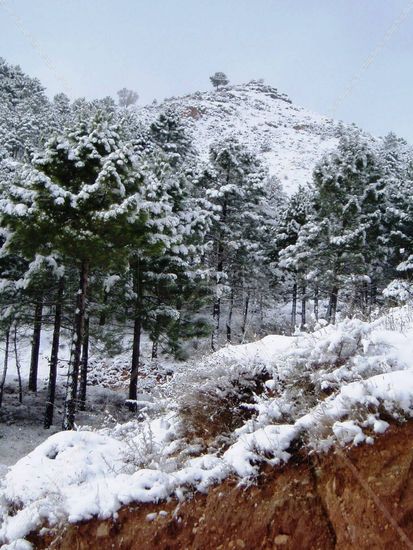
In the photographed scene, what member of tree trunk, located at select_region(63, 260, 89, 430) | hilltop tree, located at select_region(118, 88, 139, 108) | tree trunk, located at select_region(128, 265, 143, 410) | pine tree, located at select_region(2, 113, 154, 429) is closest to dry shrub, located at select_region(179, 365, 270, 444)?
pine tree, located at select_region(2, 113, 154, 429)

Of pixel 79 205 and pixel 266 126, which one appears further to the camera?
pixel 266 126

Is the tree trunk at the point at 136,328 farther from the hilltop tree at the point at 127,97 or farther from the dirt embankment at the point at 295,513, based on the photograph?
the hilltop tree at the point at 127,97

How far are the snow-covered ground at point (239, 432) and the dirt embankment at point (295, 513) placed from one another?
0.12 meters

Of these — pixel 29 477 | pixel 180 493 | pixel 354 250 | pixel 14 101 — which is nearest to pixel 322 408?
pixel 180 493

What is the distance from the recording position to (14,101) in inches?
3046

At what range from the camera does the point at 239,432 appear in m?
4.33

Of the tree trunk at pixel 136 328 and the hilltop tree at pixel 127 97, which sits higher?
the hilltop tree at pixel 127 97

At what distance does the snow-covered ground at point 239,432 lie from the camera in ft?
11.9

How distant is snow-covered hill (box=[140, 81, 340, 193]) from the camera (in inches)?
3125

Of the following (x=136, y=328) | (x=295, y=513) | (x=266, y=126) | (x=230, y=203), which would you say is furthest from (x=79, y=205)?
(x=266, y=126)

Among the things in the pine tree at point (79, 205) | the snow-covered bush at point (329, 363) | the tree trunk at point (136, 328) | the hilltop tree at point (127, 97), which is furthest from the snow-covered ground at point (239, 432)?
the hilltop tree at point (127, 97)

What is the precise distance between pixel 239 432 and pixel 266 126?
341ft

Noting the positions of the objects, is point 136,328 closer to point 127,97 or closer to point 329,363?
point 329,363

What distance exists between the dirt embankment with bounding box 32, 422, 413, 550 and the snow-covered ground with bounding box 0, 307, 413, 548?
12 cm
